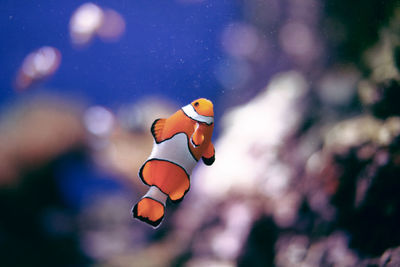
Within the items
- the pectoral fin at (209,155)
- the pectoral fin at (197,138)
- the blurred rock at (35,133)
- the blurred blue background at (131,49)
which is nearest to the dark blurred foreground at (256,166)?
the blurred rock at (35,133)

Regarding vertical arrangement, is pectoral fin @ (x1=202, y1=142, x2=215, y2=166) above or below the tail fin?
above

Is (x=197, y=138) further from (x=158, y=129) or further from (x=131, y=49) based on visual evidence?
(x=131, y=49)

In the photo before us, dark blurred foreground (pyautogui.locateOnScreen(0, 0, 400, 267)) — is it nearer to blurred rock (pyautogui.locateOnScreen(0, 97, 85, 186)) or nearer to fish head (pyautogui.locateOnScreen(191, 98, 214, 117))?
blurred rock (pyautogui.locateOnScreen(0, 97, 85, 186))

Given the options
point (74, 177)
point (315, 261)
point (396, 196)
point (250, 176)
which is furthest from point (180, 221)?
point (396, 196)

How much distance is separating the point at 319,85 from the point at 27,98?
210cm

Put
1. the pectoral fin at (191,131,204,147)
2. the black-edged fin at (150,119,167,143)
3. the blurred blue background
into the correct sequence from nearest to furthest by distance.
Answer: the pectoral fin at (191,131,204,147) < the black-edged fin at (150,119,167,143) < the blurred blue background

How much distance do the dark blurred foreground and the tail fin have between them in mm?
753

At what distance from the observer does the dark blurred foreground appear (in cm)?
196

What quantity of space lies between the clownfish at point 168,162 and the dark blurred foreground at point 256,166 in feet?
2.47

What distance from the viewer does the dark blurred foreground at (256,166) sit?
6.44 feet

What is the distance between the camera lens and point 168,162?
4.30ft

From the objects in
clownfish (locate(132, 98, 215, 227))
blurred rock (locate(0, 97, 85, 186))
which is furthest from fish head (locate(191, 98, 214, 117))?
blurred rock (locate(0, 97, 85, 186))

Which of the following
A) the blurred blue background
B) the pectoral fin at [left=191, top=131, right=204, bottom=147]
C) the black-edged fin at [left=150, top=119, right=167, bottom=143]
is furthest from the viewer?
Answer: the blurred blue background

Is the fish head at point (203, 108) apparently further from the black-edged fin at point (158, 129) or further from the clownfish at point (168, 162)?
the black-edged fin at point (158, 129)
